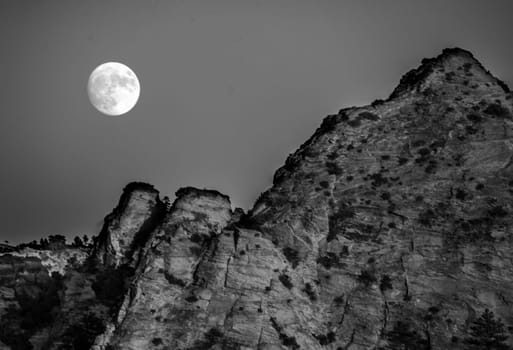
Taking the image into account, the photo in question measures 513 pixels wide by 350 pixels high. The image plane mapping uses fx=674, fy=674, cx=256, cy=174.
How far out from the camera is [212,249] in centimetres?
6644

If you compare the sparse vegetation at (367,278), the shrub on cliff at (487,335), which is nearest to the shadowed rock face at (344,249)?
the sparse vegetation at (367,278)

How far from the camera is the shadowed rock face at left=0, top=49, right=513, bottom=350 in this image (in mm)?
59875

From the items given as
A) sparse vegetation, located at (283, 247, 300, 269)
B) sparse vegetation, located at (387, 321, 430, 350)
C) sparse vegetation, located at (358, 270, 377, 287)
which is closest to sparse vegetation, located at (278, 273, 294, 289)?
sparse vegetation, located at (283, 247, 300, 269)

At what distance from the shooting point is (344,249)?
219ft

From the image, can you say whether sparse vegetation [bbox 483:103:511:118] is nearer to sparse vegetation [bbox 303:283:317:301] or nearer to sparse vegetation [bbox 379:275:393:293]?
sparse vegetation [bbox 379:275:393:293]

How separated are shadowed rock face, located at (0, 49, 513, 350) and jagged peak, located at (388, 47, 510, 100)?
44 centimetres

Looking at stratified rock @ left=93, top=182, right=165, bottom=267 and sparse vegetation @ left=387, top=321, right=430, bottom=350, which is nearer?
sparse vegetation @ left=387, top=321, right=430, bottom=350

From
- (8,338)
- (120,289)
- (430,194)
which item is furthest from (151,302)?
(430,194)

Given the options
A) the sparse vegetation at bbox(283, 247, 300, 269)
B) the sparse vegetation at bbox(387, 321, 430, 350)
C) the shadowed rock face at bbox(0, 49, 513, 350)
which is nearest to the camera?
the sparse vegetation at bbox(387, 321, 430, 350)

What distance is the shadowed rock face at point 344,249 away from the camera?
59.9m

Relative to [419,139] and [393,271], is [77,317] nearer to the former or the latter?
[393,271]

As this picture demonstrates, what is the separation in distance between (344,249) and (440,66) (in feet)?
99.4

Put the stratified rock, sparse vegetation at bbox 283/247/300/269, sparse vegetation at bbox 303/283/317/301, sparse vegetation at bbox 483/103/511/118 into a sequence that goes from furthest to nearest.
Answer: the stratified rock, sparse vegetation at bbox 483/103/511/118, sparse vegetation at bbox 283/247/300/269, sparse vegetation at bbox 303/283/317/301

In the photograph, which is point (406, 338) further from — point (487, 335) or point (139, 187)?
point (139, 187)
